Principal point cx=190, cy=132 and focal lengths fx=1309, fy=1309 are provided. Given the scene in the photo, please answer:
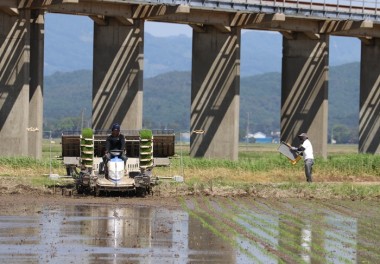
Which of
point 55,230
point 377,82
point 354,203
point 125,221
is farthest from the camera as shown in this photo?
point 377,82

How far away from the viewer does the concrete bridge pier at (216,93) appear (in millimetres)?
69250

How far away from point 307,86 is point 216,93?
7.20m

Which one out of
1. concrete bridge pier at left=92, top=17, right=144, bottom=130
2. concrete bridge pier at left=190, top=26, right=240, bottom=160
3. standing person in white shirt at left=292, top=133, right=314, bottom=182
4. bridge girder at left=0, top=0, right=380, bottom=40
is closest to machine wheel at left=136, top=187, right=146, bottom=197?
standing person in white shirt at left=292, top=133, right=314, bottom=182

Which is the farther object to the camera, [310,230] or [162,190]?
[162,190]

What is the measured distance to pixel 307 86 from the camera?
74.4 m

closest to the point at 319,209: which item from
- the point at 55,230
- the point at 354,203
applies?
the point at 354,203

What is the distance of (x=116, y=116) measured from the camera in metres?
65.1

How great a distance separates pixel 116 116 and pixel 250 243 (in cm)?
4238

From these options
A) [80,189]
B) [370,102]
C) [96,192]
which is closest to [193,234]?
[96,192]

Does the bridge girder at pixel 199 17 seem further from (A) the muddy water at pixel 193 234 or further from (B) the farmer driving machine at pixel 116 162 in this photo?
(A) the muddy water at pixel 193 234

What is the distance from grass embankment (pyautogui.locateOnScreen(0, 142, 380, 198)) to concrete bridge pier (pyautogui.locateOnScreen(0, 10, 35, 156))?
6833 mm

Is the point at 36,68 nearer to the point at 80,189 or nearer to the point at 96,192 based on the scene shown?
the point at 80,189

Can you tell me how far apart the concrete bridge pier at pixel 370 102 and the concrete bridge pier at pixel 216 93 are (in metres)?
13.7

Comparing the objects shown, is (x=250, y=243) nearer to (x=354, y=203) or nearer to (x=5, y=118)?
(x=354, y=203)
